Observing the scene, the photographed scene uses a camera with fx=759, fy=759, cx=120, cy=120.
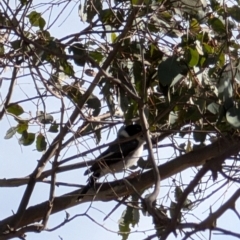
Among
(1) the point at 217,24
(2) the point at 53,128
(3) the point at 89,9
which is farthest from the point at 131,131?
(1) the point at 217,24

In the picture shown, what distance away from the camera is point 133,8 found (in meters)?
3.73

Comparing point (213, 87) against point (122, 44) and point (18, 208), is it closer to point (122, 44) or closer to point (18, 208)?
point (122, 44)

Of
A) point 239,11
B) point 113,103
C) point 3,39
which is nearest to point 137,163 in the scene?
point 113,103

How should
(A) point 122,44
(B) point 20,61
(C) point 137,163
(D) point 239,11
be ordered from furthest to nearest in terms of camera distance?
(C) point 137,163 → (B) point 20,61 → (A) point 122,44 → (D) point 239,11

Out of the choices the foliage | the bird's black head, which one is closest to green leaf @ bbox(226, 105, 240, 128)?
the foliage

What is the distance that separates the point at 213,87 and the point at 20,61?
45.7 inches

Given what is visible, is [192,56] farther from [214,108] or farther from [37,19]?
[37,19]

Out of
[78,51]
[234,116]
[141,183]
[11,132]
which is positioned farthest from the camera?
[11,132]

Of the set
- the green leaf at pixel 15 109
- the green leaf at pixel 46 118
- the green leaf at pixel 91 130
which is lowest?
the green leaf at pixel 91 130

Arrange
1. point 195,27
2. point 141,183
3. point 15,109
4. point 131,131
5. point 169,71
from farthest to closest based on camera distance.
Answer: point 131,131
point 15,109
point 141,183
point 195,27
point 169,71

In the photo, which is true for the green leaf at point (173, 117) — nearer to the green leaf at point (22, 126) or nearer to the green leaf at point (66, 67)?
the green leaf at point (66, 67)

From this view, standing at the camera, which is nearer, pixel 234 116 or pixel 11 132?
pixel 234 116

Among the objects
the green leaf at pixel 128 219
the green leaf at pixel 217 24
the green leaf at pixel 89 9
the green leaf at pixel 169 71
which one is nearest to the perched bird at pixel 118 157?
the green leaf at pixel 128 219

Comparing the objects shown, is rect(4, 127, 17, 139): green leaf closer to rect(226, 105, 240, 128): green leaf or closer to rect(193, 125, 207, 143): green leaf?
rect(193, 125, 207, 143): green leaf
